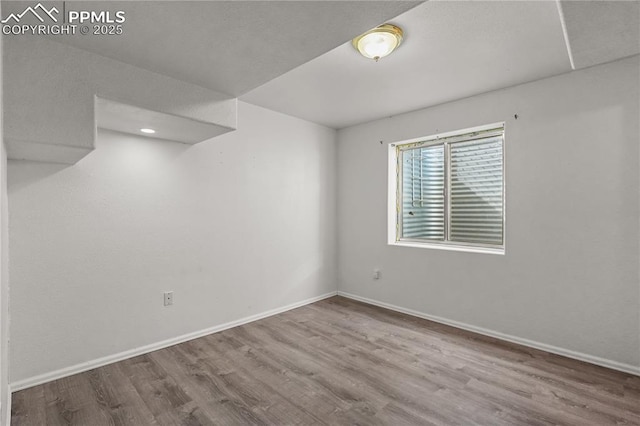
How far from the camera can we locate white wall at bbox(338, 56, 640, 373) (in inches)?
98.8

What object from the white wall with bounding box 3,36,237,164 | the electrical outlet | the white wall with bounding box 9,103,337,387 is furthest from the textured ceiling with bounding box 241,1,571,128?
the electrical outlet

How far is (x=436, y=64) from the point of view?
260 cm

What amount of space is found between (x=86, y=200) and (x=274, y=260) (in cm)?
201

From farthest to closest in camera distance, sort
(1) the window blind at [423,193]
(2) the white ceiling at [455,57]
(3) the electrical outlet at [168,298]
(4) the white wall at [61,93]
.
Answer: (1) the window blind at [423,193] < (3) the electrical outlet at [168,298] < (2) the white ceiling at [455,57] < (4) the white wall at [61,93]

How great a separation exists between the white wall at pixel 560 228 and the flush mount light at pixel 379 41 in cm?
160

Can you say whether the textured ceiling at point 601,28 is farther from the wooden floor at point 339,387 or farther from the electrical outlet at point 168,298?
the electrical outlet at point 168,298

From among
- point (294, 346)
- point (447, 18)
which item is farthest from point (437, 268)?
point (447, 18)

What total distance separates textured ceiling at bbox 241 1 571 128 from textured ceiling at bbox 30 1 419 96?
2.08ft

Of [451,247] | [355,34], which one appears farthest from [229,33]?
[451,247]

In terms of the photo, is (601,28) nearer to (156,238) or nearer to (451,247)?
(451,247)

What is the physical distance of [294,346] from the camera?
9.71 ft

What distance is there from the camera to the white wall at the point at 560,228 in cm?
251

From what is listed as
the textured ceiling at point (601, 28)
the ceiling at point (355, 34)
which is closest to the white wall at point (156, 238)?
the ceiling at point (355, 34)

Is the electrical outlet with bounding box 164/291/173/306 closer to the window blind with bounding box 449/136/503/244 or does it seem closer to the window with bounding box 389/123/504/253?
the window with bounding box 389/123/504/253
